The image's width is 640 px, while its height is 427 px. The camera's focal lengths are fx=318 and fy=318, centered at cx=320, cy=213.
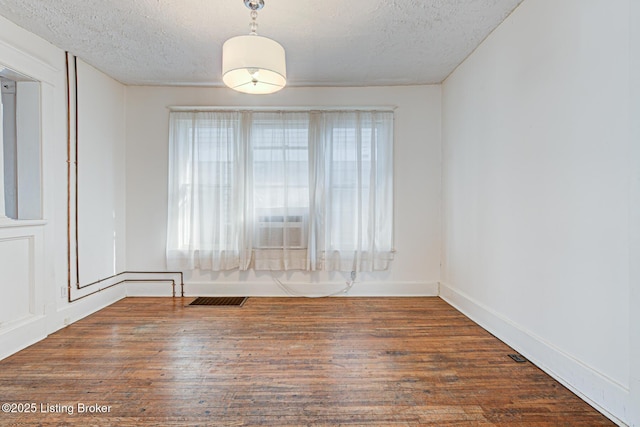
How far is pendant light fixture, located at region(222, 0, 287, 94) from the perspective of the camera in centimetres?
200

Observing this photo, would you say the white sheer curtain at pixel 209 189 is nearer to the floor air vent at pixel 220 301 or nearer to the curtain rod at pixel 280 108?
the curtain rod at pixel 280 108

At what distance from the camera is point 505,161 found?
2.59 metres

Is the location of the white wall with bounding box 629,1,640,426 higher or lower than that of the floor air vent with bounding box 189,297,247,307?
higher

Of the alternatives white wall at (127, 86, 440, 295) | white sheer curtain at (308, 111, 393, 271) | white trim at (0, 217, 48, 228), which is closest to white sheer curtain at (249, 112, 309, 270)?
white sheer curtain at (308, 111, 393, 271)

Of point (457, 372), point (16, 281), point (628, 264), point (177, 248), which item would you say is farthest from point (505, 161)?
point (16, 281)

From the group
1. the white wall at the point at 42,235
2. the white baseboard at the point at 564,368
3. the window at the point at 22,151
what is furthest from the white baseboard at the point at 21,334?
the white baseboard at the point at 564,368

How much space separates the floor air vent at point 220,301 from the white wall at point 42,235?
1064 millimetres

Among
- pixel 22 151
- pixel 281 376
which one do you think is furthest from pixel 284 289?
pixel 22 151

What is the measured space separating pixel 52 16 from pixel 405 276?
423 cm

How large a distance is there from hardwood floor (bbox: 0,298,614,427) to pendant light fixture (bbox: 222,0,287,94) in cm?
201

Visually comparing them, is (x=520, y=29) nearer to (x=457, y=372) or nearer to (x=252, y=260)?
(x=457, y=372)

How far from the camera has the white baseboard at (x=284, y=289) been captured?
399 centimetres

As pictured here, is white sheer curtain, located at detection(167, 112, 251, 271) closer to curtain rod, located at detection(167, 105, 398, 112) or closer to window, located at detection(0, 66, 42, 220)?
curtain rod, located at detection(167, 105, 398, 112)

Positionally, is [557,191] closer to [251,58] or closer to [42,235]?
[251,58]
